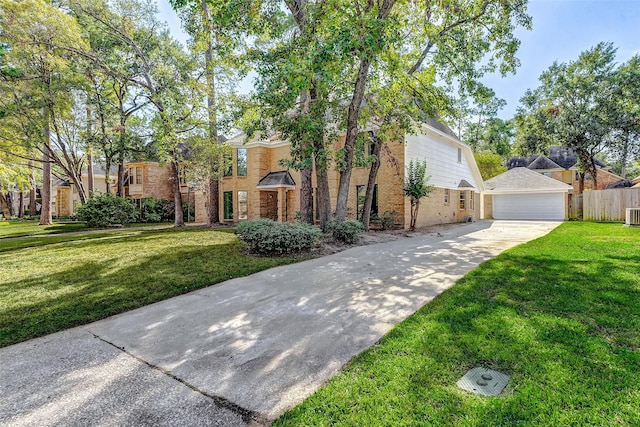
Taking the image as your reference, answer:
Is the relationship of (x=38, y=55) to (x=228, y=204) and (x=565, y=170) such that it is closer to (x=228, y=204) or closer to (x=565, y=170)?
(x=228, y=204)

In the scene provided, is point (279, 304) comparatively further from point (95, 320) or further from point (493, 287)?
point (493, 287)

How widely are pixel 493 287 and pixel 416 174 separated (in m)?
9.46

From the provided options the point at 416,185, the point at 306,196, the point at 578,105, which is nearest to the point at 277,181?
the point at 306,196

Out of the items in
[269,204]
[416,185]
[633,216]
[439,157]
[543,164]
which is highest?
[543,164]

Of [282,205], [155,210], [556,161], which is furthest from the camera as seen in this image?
[556,161]

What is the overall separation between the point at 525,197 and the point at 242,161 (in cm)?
2117

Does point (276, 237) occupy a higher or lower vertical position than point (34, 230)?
higher

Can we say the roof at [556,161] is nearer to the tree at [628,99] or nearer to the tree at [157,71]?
the tree at [628,99]

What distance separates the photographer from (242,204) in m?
20.1

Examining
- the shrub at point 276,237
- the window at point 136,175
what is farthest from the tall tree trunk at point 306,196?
the window at point 136,175

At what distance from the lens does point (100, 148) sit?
19.2 m

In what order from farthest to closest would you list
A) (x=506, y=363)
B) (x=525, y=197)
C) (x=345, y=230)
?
(x=525, y=197)
(x=345, y=230)
(x=506, y=363)

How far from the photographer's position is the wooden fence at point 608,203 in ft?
63.3

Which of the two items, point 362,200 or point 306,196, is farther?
point 362,200
